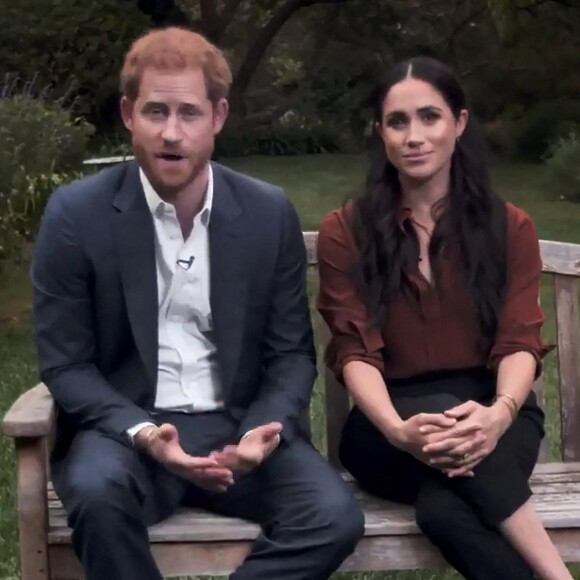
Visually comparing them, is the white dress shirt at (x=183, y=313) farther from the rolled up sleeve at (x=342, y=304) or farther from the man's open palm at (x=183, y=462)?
the rolled up sleeve at (x=342, y=304)

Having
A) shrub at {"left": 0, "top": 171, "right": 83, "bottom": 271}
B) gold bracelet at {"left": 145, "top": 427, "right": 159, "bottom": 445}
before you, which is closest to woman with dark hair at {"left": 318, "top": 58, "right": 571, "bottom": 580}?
gold bracelet at {"left": 145, "top": 427, "right": 159, "bottom": 445}

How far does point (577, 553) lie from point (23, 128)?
34.2 ft

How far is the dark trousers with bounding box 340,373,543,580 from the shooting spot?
10.6 feet

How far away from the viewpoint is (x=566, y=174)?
A: 19688 mm

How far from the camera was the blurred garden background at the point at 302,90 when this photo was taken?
514 inches

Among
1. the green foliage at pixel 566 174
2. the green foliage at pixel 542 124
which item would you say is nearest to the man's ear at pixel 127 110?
the green foliage at pixel 566 174

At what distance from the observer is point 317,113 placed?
34000 mm

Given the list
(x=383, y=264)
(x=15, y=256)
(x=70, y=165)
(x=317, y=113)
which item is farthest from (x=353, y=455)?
(x=317, y=113)

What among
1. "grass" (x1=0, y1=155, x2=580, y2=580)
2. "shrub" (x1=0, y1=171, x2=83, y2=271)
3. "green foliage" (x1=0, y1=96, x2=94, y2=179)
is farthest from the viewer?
"green foliage" (x1=0, y1=96, x2=94, y2=179)

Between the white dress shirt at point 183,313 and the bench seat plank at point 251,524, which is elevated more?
the white dress shirt at point 183,313

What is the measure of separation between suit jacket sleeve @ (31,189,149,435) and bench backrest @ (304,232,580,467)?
841 millimetres

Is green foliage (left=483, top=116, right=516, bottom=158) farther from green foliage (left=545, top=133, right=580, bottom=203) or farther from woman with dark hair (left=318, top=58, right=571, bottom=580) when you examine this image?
woman with dark hair (left=318, top=58, right=571, bottom=580)

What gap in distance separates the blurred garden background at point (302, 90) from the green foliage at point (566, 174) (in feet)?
0.11

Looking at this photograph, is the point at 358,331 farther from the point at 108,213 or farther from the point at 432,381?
the point at 108,213
